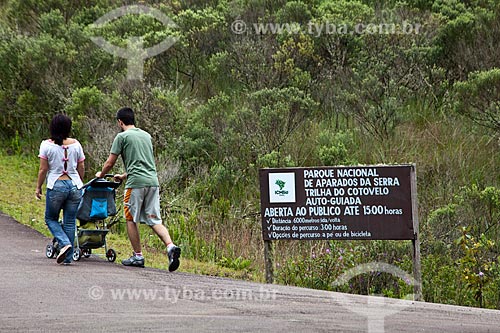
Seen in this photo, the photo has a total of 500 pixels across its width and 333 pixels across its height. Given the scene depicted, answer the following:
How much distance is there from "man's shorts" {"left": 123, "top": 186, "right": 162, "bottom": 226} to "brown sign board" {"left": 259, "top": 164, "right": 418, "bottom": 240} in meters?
1.52

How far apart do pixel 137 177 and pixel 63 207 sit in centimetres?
110

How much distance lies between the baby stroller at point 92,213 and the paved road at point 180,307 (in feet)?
1.17

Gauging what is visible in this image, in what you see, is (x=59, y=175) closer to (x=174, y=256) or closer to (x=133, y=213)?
(x=133, y=213)

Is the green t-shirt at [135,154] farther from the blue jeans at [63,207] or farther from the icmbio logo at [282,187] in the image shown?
the icmbio logo at [282,187]

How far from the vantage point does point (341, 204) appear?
40.8 ft

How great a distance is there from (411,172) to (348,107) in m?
10.8

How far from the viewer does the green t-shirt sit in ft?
38.7

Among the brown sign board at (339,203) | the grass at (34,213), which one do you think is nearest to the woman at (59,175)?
the grass at (34,213)

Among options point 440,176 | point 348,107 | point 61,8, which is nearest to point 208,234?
point 440,176

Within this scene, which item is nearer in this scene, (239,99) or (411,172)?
(411,172)

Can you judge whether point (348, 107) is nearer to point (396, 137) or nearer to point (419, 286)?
point (396, 137)

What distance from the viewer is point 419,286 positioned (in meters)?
12.3

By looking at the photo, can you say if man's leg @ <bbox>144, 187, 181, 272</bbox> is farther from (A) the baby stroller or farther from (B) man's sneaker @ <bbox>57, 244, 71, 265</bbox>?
(B) man's sneaker @ <bbox>57, 244, 71, 265</bbox>

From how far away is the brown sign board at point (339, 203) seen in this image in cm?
1220
